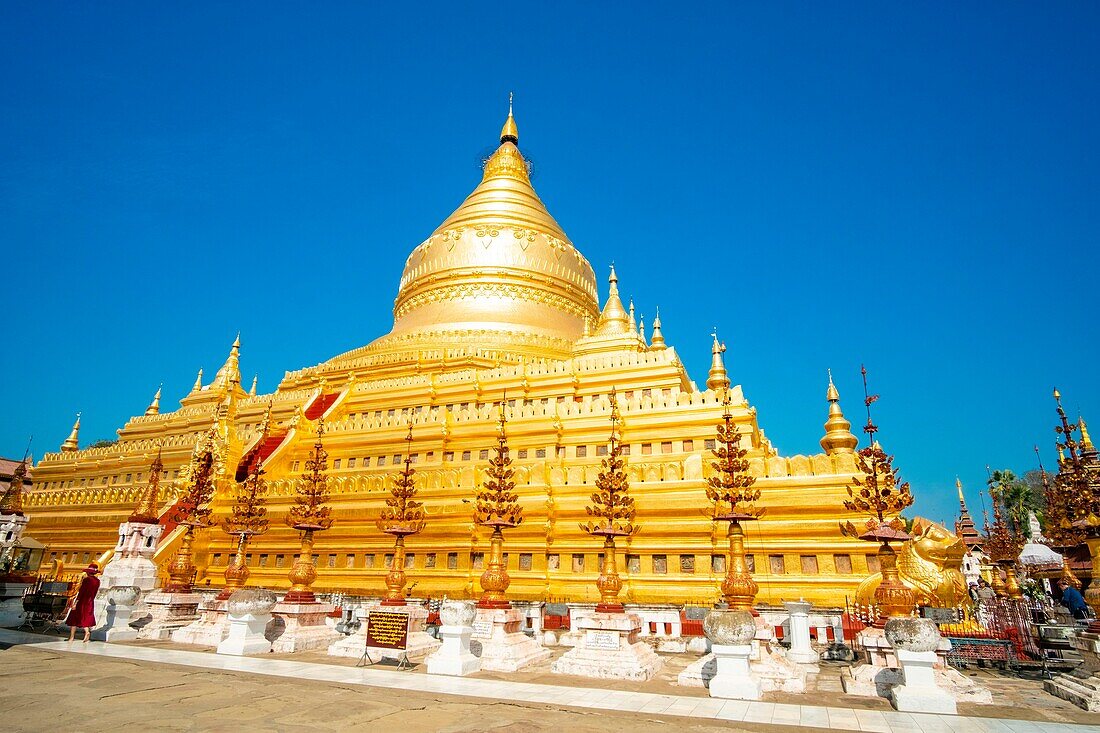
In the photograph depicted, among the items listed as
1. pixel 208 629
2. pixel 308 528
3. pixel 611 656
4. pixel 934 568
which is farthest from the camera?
pixel 308 528

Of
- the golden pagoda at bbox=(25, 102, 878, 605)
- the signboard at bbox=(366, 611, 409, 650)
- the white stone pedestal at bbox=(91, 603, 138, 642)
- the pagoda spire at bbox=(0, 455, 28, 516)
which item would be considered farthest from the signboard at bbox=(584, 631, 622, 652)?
the pagoda spire at bbox=(0, 455, 28, 516)

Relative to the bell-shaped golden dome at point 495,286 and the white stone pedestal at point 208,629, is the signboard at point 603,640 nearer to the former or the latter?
the white stone pedestal at point 208,629

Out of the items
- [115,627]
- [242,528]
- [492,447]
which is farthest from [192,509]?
[492,447]

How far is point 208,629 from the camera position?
15047 mm

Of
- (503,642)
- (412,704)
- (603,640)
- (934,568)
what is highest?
(934,568)

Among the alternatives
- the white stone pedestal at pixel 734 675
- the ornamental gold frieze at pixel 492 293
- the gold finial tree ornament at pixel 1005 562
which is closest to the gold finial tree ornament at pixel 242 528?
the white stone pedestal at pixel 734 675

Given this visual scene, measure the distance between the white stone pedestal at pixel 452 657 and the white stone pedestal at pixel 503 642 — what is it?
0.60 m

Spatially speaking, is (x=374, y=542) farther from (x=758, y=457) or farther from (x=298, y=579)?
(x=758, y=457)

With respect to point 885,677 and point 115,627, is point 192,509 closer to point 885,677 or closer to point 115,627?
point 115,627

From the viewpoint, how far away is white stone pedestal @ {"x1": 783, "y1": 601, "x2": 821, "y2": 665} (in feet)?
42.8

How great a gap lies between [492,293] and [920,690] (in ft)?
104

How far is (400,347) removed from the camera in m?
34.7

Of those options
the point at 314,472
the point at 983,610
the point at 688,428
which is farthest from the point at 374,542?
the point at 983,610

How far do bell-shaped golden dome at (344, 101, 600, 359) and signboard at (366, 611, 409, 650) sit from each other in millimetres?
20783
